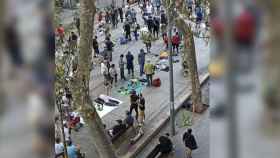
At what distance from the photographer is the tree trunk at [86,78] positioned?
24.0 ft

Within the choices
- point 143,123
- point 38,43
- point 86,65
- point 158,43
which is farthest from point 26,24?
point 158,43

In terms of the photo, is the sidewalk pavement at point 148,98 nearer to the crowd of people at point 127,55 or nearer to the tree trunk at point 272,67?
the crowd of people at point 127,55

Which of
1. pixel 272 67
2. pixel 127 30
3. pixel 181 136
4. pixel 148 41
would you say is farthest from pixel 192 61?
pixel 272 67

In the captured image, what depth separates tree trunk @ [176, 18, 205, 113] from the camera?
11695 mm

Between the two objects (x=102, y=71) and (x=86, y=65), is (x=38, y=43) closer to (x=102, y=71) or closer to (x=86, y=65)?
(x=86, y=65)

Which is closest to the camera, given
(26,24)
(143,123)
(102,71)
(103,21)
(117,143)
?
(26,24)

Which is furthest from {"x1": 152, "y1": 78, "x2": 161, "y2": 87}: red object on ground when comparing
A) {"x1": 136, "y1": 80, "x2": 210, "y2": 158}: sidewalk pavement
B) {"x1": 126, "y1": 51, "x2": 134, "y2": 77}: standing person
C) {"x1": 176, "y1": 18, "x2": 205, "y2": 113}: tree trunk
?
{"x1": 176, "y1": 18, "x2": 205, "y2": 113}: tree trunk

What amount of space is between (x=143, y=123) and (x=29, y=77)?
10999 millimetres

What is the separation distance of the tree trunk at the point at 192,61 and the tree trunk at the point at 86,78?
410cm

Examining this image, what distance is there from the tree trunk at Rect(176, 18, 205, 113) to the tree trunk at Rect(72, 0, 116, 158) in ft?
13.5

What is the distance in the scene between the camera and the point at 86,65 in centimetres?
775

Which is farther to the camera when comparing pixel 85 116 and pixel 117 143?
pixel 117 143

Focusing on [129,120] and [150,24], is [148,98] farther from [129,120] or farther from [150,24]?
[150,24]

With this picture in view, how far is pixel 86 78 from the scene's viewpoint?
25.5 feet
